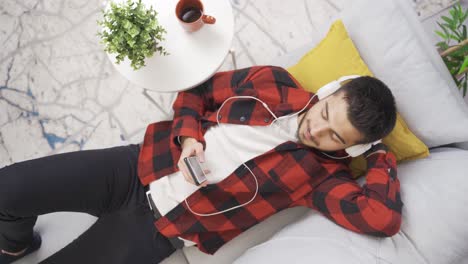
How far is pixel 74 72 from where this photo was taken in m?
1.71

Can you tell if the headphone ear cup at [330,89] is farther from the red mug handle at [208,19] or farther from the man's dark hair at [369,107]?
the red mug handle at [208,19]

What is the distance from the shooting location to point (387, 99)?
100 centimetres

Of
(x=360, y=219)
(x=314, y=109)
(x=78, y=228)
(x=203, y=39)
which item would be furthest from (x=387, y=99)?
(x=78, y=228)

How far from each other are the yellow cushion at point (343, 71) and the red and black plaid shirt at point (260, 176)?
0.05 meters

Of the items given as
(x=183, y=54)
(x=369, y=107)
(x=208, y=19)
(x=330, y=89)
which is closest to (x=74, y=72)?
(x=183, y=54)

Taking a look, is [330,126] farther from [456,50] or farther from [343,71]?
[456,50]

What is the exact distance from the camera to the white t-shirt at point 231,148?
44.6 inches

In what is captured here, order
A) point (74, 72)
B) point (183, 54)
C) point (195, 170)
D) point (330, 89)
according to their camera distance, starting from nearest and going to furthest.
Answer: point (195, 170) → point (330, 89) → point (183, 54) → point (74, 72)

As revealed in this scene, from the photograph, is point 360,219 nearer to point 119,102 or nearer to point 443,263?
point 443,263

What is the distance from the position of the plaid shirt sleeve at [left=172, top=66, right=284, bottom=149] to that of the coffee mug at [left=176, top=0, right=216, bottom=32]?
21 centimetres

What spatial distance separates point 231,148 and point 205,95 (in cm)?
26

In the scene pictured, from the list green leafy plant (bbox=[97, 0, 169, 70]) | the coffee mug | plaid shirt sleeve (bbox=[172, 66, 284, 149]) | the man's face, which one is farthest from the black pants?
the man's face

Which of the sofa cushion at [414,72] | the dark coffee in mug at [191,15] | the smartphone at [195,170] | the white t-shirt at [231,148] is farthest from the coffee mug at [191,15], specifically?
the sofa cushion at [414,72]

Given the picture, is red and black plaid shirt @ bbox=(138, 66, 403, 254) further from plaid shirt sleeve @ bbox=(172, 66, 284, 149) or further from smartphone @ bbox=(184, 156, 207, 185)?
smartphone @ bbox=(184, 156, 207, 185)
